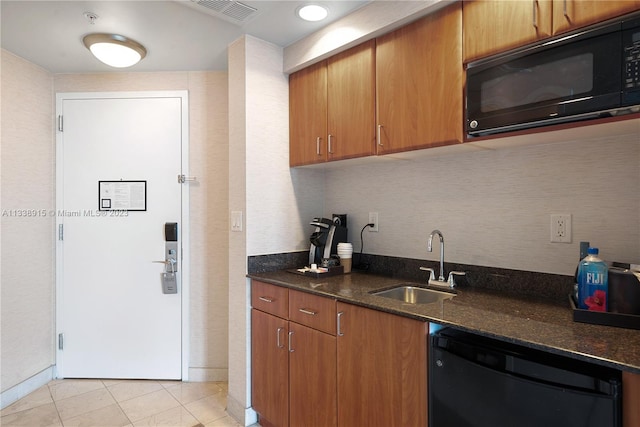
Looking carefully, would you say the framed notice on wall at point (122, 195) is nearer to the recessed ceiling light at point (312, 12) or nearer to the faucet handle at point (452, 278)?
the recessed ceiling light at point (312, 12)

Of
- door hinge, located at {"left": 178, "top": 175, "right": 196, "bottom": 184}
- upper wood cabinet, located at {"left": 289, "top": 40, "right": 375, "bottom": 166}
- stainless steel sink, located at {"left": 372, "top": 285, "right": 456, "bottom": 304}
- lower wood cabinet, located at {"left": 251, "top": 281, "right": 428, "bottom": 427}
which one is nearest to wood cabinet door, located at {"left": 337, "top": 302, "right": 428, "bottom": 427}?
lower wood cabinet, located at {"left": 251, "top": 281, "right": 428, "bottom": 427}

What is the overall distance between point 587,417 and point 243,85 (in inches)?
87.1

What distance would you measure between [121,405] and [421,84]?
270 centimetres

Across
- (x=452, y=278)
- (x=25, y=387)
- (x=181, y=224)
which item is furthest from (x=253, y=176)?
(x=25, y=387)

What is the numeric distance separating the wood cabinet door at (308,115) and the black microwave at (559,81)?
0.92 meters

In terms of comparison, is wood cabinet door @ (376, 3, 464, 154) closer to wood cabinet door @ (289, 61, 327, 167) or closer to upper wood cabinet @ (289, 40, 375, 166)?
upper wood cabinet @ (289, 40, 375, 166)

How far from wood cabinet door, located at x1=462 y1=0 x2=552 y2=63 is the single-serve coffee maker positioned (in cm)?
124

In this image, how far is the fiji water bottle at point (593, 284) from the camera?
126 cm

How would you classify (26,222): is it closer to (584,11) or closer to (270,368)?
(270,368)

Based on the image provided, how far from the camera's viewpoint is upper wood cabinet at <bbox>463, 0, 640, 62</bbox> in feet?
4.10

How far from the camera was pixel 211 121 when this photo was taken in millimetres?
2791

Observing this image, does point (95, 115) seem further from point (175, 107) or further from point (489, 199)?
point (489, 199)

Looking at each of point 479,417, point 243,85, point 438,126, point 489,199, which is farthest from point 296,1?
point 479,417

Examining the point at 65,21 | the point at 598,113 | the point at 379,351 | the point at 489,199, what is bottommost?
the point at 379,351
